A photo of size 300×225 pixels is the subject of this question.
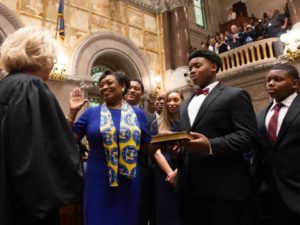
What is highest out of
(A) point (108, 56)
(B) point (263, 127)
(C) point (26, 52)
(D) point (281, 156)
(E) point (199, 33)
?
(E) point (199, 33)

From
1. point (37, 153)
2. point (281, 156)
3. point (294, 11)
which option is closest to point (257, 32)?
point (294, 11)

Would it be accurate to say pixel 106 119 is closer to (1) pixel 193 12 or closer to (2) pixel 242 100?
(2) pixel 242 100

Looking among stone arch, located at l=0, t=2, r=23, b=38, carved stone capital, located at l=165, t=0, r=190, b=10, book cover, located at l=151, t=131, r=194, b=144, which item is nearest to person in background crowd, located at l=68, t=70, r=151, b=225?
book cover, located at l=151, t=131, r=194, b=144

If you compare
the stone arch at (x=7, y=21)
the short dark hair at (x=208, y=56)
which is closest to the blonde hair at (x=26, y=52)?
the short dark hair at (x=208, y=56)

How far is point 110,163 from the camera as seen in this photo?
2408 millimetres

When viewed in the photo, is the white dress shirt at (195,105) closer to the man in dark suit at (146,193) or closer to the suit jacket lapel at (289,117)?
the suit jacket lapel at (289,117)

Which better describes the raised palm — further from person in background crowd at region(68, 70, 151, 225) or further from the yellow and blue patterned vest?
the yellow and blue patterned vest

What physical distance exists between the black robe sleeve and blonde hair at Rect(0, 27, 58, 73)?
15 cm

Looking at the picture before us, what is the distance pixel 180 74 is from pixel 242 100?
8.13m

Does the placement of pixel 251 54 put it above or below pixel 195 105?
above

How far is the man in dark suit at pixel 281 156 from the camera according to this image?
220cm

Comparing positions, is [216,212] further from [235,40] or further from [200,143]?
[235,40]

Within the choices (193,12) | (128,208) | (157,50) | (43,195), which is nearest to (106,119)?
(128,208)

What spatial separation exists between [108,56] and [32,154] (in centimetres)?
837
